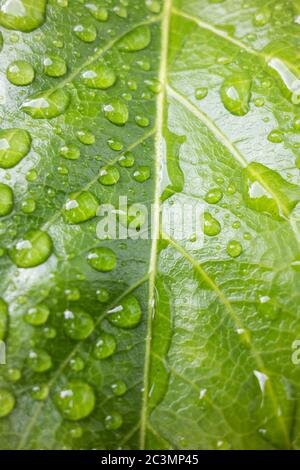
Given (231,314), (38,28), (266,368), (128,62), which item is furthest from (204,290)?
(38,28)

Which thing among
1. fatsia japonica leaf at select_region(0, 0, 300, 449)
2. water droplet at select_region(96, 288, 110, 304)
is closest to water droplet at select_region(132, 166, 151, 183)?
fatsia japonica leaf at select_region(0, 0, 300, 449)

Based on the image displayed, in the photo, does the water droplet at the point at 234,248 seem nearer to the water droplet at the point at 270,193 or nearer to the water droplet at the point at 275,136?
the water droplet at the point at 270,193

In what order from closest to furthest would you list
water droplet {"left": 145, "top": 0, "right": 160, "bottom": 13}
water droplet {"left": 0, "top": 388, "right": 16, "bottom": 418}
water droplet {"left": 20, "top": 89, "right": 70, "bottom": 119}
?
water droplet {"left": 0, "top": 388, "right": 16, "bottom": 418}, water droplet {"left": 20, "top": 89, "right": 70, "bottom": 119}, water droplet {"left": 145, "top": 0, "right": 160, "bottom": 13}

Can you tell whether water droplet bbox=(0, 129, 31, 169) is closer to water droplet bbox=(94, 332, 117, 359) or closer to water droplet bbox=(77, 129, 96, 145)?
water droplet bbox=(77, 129, 96, 145)

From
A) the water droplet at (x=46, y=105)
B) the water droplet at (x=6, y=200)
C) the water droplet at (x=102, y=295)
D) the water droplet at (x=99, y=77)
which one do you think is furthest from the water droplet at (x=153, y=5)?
the water droplet at (x=102, y=295)

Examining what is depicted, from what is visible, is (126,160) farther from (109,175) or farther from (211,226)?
(211,226)
